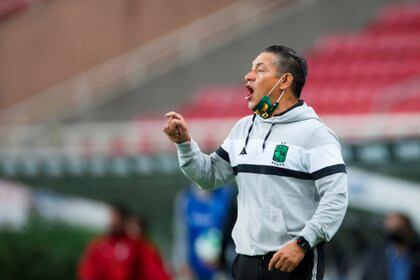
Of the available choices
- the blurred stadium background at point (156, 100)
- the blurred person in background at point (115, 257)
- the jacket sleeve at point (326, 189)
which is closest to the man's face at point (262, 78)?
the jacket sleeve at point (326, 189)

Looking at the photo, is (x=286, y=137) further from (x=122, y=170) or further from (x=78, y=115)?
(x=78, y=115)

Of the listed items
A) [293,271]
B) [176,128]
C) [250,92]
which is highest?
[250,92]

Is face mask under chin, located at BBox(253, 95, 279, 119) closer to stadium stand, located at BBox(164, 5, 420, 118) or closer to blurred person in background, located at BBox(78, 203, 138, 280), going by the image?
blurred person in background, located at BBox(78, 203, 138, 280)

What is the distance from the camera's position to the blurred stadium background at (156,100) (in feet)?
42.7

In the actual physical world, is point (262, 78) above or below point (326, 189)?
above

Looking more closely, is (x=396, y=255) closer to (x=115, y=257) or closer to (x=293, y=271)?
(x=115, y=257)

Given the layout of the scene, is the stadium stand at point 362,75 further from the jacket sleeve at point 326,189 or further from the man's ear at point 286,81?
the jacket sleeve at point 326,189

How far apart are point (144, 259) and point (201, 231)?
1.26m

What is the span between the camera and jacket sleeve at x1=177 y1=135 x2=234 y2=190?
A: 5754 mm

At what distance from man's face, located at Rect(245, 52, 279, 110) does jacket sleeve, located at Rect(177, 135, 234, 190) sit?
30 centimetres

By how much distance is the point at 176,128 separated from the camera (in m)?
5.65

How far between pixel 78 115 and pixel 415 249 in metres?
10.8

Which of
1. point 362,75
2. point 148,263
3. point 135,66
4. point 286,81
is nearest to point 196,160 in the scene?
point 286,81

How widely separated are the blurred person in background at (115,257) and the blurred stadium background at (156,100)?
2314mm
